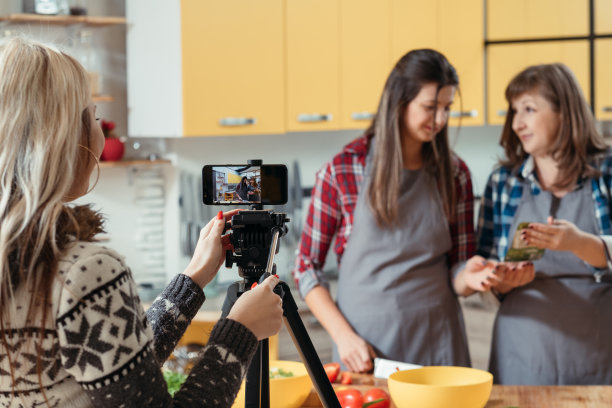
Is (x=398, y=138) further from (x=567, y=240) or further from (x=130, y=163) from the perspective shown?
(x=130, y=163)

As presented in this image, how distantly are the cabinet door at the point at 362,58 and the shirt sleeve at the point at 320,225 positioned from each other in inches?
52.5

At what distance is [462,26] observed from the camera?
3.55m

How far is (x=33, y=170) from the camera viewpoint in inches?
33.9

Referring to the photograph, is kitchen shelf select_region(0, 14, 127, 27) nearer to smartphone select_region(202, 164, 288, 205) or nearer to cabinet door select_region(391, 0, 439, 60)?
cabinet door select_region(391, 0, 439, 60)

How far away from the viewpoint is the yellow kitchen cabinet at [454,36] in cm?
345

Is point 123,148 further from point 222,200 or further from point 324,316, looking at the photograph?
point 222,200

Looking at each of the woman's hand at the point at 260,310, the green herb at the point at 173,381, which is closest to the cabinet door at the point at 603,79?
the green herb at the point at 173,381

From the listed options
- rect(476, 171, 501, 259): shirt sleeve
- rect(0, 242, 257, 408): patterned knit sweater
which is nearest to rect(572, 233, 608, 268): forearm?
rect(476, 171, 501, 259): shirt sleeve

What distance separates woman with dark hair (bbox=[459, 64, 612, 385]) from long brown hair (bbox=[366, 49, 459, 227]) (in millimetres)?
188

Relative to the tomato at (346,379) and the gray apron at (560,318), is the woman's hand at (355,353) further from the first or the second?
the gray apron at (560,318)

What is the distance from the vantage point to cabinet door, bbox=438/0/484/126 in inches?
139

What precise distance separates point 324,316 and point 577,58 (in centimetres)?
223

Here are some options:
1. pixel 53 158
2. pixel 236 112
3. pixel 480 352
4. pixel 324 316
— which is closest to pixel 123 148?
pixel 236 112

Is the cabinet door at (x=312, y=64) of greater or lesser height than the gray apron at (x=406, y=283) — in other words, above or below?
above
